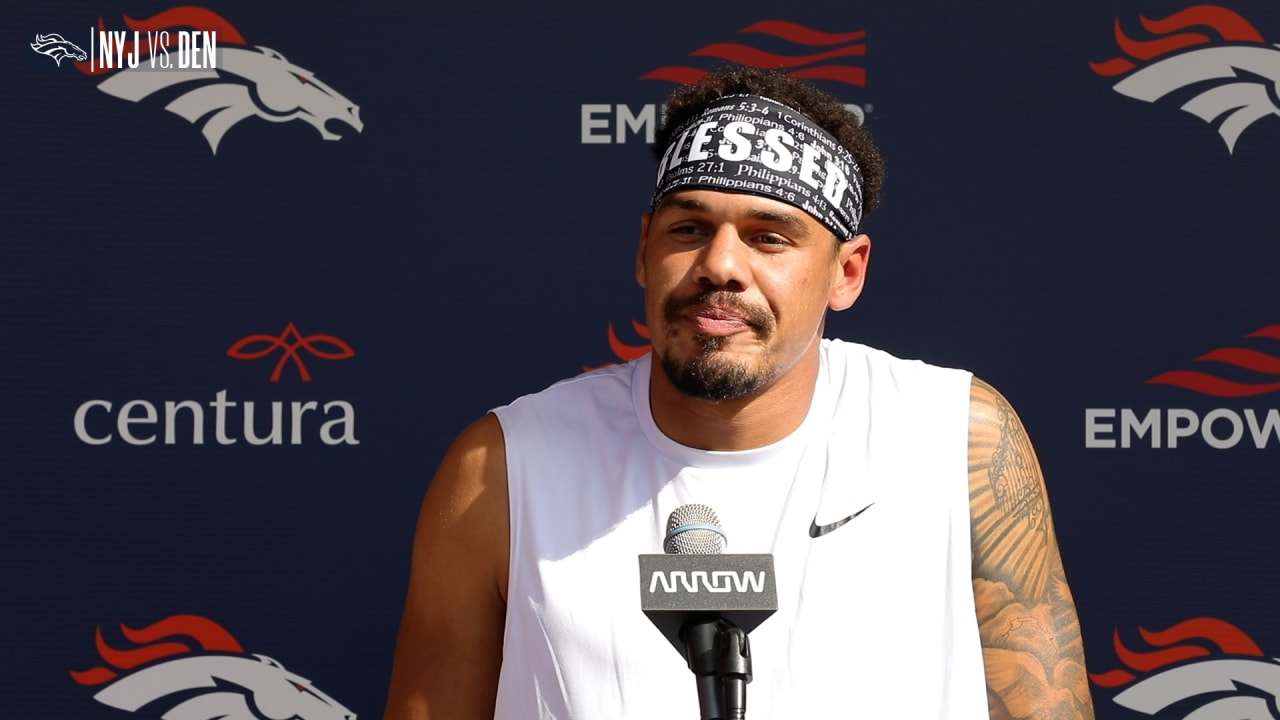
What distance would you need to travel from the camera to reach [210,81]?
2824 mm

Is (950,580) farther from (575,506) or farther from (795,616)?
(575,506)

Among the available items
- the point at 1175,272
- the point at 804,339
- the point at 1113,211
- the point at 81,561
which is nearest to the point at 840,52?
the point at 1113,211

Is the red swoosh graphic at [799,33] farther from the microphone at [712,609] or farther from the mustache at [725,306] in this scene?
the microphone at [712,609]

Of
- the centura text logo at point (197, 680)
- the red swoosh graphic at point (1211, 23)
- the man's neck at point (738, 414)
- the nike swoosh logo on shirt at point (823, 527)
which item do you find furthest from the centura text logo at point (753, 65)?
the centura text logo at point (197, 680)

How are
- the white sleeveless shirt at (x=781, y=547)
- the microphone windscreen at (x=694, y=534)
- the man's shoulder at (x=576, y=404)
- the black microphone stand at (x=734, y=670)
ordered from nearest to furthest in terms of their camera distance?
the black microphone stand at (x=734, y=670) → the microphone windscreen at (x=694, y=534) → the white sleeveless shirt at (x=781, y=547) → the man's shoulder at (x=576, y=404)

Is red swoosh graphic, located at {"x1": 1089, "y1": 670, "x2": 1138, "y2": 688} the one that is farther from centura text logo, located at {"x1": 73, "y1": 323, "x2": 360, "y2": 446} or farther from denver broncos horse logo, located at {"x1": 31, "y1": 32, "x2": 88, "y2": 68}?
denver broncos horse logo, located at {"x1": 31, "y1": 32, "x2": 88, "y2": 68}

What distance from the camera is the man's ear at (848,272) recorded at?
82.6 inches

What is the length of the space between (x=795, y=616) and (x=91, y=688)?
5.39 feet

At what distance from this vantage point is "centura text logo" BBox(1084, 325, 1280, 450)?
2773mm

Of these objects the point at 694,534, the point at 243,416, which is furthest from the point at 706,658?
the point at 243,416

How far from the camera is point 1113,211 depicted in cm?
279

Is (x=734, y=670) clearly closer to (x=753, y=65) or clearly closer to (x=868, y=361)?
(x=868, y=361)

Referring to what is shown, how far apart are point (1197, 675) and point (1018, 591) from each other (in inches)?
40.5

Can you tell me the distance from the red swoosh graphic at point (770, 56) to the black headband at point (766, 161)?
71cm
